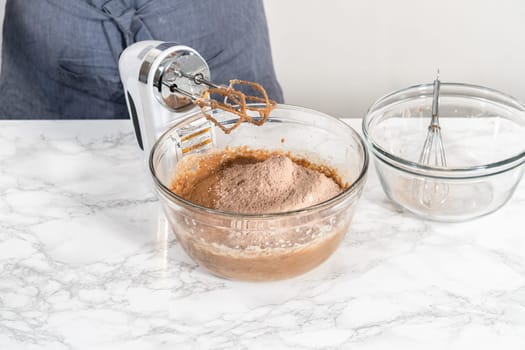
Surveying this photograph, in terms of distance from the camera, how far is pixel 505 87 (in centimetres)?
157

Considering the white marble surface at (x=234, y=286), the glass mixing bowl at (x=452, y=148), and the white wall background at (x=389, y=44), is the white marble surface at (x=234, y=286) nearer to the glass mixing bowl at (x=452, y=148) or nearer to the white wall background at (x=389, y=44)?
the glass mixing bowl at (x=452, y=148)

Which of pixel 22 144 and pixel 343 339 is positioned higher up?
pixel 22 144

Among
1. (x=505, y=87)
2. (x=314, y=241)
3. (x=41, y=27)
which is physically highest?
(x=41, y=27)

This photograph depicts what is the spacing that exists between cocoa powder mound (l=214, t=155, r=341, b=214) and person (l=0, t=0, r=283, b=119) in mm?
573

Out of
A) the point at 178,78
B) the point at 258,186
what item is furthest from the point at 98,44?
the point at 258,186

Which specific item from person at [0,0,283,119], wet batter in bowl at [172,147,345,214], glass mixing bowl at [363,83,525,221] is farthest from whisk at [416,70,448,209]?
person at [0,0,283,119]

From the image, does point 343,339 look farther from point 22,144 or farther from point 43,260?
point 22,144

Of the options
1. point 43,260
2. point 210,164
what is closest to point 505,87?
point 210,164

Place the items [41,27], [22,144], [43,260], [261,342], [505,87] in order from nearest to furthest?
[261,342] → [43,260] → [22,144] → [41,27] → [505,87]

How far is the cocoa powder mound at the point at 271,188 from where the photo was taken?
73 centimetres

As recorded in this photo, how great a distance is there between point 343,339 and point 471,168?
26 centimetres

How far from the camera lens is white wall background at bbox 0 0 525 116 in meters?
1.47

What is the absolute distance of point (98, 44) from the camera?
1281 mm

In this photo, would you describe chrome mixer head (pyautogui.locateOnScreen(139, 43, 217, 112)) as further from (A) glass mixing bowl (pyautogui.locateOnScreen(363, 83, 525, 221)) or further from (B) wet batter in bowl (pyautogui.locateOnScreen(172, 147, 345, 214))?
(A) glass mixing bowl (pyautogui.locateOnScreen(363, 83, 525, 221))
